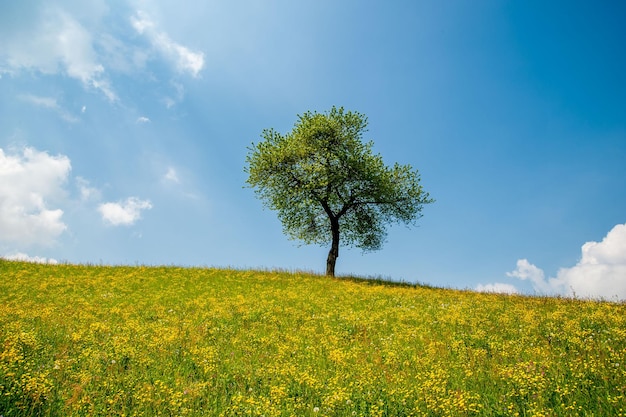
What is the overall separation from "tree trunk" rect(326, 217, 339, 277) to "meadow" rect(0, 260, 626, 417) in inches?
572

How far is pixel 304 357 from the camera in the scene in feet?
33.7

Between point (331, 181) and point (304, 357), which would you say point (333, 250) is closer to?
point (331, 181)

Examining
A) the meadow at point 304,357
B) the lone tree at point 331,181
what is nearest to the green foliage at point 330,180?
the lone tree at point 331,181

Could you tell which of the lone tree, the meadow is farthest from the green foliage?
the meadow

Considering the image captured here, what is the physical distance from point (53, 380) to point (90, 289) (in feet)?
51.0

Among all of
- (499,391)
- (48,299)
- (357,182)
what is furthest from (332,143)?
(499,391)

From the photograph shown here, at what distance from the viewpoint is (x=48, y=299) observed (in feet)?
61.9

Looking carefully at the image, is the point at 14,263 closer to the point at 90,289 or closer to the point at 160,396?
the point at 90,289

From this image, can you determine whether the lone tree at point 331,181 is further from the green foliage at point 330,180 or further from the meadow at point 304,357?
the meadow at point 304,357

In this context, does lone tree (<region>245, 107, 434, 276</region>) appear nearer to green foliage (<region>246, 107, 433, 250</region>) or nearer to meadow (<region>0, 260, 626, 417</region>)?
green foliage (<region>246, 107, 433, 250</region>)

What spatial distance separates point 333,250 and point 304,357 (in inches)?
983

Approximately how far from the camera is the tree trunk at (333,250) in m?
34.5

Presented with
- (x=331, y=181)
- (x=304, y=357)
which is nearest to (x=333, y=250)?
(x=331, y=181)

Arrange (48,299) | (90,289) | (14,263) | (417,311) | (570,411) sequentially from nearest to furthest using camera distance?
1. (570,411)
2. (417,311)
3. (48,299)
4. (90,289)
5. (14,263)
